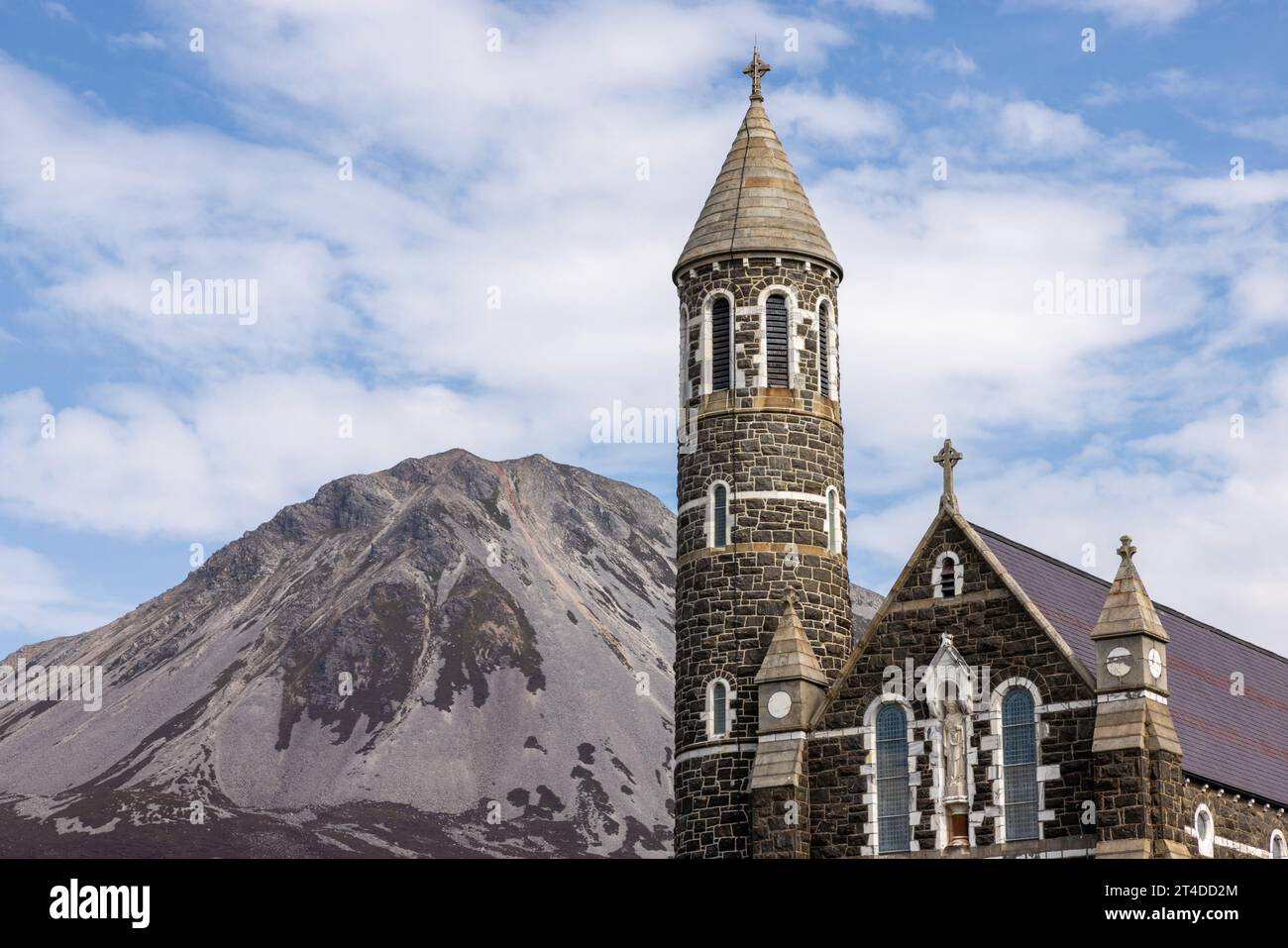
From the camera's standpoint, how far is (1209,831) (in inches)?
1943

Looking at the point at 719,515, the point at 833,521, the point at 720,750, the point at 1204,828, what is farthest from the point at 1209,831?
the point at 719,515

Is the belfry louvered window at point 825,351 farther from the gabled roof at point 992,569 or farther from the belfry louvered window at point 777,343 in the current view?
the gabled roof at point 992,569

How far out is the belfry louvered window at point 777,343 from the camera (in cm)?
5631

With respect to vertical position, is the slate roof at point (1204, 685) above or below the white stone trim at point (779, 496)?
below

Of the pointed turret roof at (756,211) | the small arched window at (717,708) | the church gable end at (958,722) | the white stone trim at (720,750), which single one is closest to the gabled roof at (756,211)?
the pointed turret roof at (756,211)

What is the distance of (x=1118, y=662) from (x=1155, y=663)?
35.7 inches

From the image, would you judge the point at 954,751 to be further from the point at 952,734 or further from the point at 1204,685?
the point at 1204,685

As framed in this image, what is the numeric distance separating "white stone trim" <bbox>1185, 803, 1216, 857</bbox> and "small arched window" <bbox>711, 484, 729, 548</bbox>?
1420 cm

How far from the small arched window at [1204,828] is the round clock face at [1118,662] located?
437cm

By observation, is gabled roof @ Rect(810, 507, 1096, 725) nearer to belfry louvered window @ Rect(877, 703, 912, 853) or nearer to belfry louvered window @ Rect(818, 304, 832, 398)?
belfry louvered window @ Rect(877, 703, 912, 853)

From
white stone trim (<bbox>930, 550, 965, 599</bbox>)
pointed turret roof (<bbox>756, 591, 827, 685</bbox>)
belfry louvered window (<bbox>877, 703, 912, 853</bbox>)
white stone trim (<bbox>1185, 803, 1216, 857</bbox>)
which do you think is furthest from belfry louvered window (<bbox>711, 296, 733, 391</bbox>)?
white stone trim (<bbox>1185, 803, 1216, 857</bbox>)
